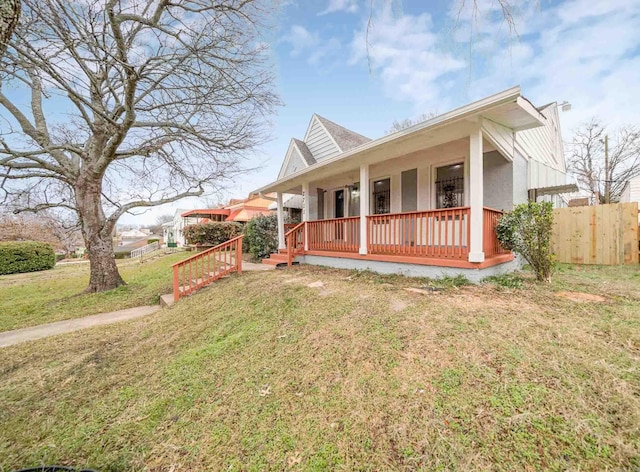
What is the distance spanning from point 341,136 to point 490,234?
8.51 meters

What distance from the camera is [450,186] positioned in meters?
6.86

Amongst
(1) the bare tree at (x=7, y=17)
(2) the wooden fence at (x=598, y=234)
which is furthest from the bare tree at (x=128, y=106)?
(2) the wooden fence at (x=598, y=234)

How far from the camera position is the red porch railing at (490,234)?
494cm

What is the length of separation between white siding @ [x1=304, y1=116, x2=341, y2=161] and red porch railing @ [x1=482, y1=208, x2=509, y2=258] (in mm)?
7194

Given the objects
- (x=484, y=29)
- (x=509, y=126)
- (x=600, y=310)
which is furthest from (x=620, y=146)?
(x=484, y=29)

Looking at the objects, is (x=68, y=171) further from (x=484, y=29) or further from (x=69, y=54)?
(x=484, y=29)

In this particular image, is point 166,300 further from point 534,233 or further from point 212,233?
point 212,233

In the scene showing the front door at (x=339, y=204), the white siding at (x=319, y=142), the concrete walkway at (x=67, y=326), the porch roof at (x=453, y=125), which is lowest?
the concrete walkway at (x=67, y=326)

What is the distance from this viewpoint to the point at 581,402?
1783 mm

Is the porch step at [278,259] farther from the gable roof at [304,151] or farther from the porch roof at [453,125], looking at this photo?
the gable roof at [304,151]

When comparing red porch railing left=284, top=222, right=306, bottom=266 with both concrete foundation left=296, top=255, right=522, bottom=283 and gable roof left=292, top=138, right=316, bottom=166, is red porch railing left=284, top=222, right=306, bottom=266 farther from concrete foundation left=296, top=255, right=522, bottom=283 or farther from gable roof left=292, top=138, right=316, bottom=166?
gable roof left=292, top=138, right=316, bottom=166

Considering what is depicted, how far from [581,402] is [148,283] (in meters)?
10.1

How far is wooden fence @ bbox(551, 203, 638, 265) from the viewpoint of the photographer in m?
6.82

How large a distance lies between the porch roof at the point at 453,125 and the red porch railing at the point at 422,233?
4.70 ft
